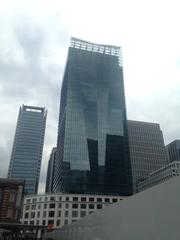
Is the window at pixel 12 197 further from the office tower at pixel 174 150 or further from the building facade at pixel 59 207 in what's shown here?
the office tower at pixel 174 150

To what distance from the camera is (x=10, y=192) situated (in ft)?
223

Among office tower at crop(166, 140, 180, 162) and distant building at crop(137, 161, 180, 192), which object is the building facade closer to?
distant building at crop(137, 161, 180, 192)

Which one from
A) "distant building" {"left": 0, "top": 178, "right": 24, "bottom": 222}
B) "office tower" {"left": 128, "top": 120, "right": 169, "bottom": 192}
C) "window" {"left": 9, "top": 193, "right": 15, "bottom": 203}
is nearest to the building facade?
"distant building" {"left": 0, "top": 178, "right": 24, "bottom": 222}

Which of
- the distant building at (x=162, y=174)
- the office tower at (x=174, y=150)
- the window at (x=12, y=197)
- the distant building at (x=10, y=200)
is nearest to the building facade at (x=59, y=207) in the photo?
the distant building at (x=162, y=174)

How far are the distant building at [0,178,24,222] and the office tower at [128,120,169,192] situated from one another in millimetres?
102020

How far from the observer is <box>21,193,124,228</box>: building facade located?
98438 millimetres

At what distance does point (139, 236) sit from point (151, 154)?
165294 mm

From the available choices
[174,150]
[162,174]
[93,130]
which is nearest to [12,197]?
[93,130]

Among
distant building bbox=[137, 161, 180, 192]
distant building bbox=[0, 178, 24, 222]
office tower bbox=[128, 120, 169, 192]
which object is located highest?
office tower bbox=[128, 120, 169, 192]

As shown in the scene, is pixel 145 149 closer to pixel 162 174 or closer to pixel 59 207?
pixel 162 174

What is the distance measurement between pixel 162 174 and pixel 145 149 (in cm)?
4234

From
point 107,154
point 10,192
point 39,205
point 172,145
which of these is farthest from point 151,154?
point 10,192

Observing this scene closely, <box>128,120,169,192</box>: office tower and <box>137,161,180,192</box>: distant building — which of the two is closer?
<box>137,161,180,192</box>: distant building

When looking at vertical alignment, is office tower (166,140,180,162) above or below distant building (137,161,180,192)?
above
